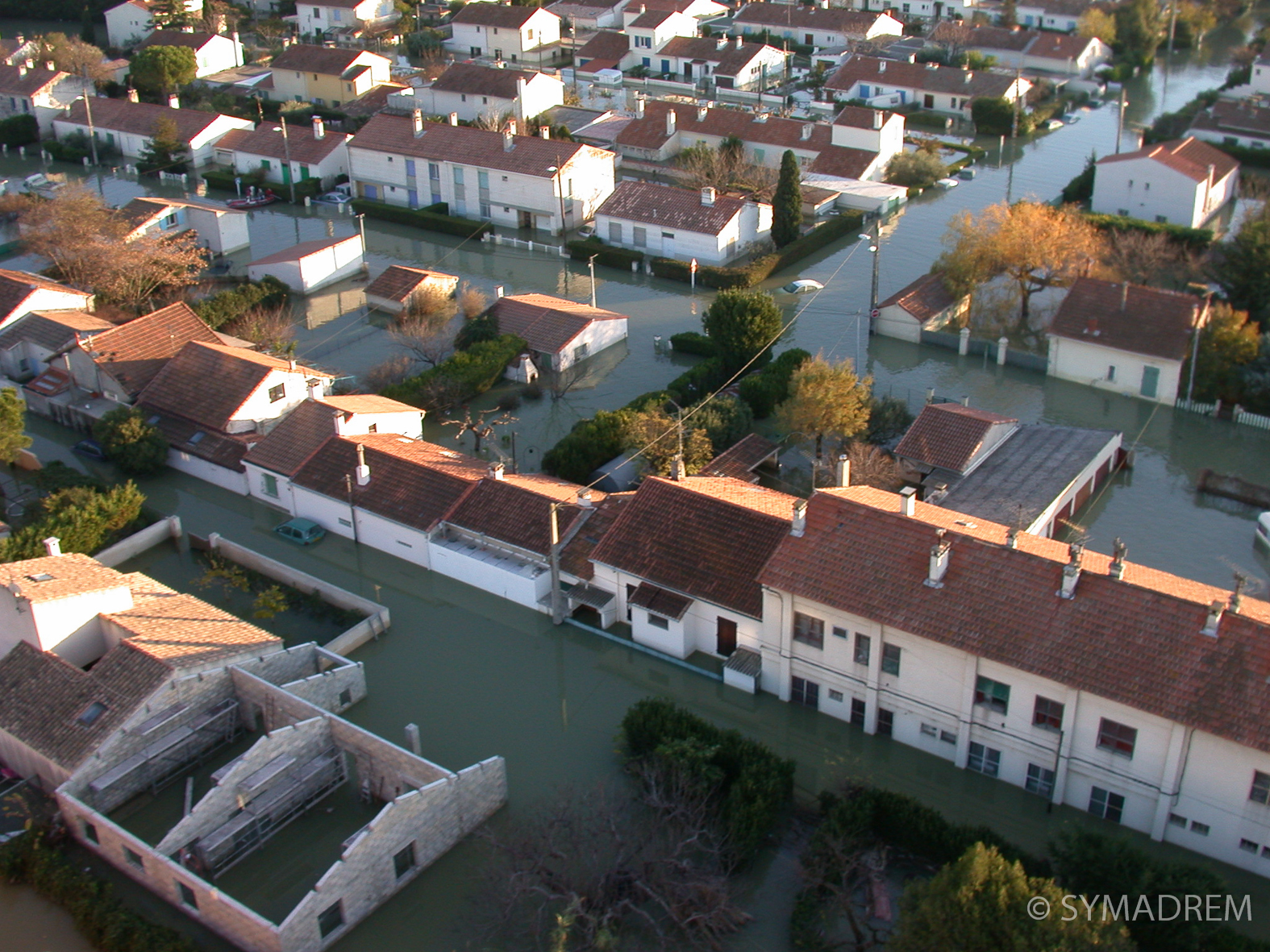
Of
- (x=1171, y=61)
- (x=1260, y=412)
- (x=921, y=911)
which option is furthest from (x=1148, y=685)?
(x=1171, y=61)

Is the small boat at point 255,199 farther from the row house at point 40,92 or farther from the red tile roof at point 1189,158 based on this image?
the red tile roof at point 1189,158

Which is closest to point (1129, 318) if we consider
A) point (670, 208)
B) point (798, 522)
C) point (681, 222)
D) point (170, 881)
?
point (681, 222)

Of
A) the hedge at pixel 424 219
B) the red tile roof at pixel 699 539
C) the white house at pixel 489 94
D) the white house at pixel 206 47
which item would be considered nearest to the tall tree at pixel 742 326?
the red tile roof at pixel 699 539

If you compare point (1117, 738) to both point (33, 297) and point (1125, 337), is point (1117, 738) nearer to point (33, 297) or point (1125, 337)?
point (1125, 337)

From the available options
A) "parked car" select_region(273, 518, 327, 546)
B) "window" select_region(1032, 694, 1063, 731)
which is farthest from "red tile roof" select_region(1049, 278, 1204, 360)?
"parked car" select_region(273, 518, 327, 546)

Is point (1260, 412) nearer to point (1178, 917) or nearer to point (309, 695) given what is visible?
point (1178, 917)

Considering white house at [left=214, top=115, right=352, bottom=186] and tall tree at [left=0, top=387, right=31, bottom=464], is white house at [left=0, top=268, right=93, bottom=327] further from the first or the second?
white house at [left=214, top=115, right=352, bottom=186]

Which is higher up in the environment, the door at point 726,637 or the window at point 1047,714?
the window at point 1047,714
